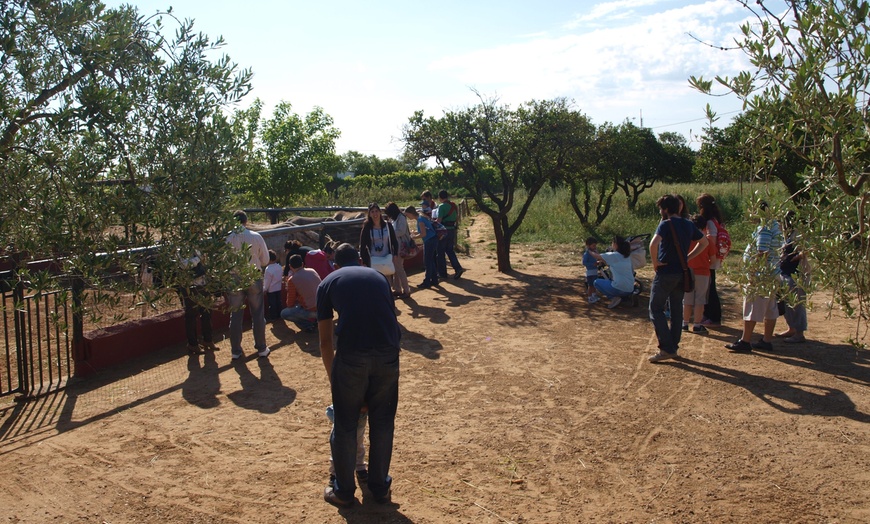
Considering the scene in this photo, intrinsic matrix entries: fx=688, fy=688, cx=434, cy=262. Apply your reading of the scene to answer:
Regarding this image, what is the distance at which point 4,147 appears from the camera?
3.62m

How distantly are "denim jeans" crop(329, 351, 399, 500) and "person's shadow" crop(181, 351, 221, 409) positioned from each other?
2592mm

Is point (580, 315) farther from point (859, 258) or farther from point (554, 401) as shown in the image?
point (859, 258)

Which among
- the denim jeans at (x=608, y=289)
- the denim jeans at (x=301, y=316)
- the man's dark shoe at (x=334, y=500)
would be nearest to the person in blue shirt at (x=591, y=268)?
the denim jeans at (x=608, y=289)

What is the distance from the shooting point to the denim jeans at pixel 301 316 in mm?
9383

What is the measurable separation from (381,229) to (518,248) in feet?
28.8

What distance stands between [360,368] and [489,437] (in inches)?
72.3

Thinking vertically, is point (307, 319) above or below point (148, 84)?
below

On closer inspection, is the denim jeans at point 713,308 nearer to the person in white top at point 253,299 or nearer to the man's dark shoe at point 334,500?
the person in white top at point 253,299

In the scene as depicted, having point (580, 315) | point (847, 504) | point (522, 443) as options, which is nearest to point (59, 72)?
point (522, 443)

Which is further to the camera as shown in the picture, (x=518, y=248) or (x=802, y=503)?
(x=518, y=248)

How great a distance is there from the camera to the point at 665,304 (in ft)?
25.3

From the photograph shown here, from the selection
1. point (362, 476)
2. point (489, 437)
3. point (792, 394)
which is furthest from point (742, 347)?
point (362, 476)

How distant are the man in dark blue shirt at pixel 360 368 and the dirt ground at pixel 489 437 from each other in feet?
0.91

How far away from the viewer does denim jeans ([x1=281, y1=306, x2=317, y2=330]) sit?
9.38 metres
